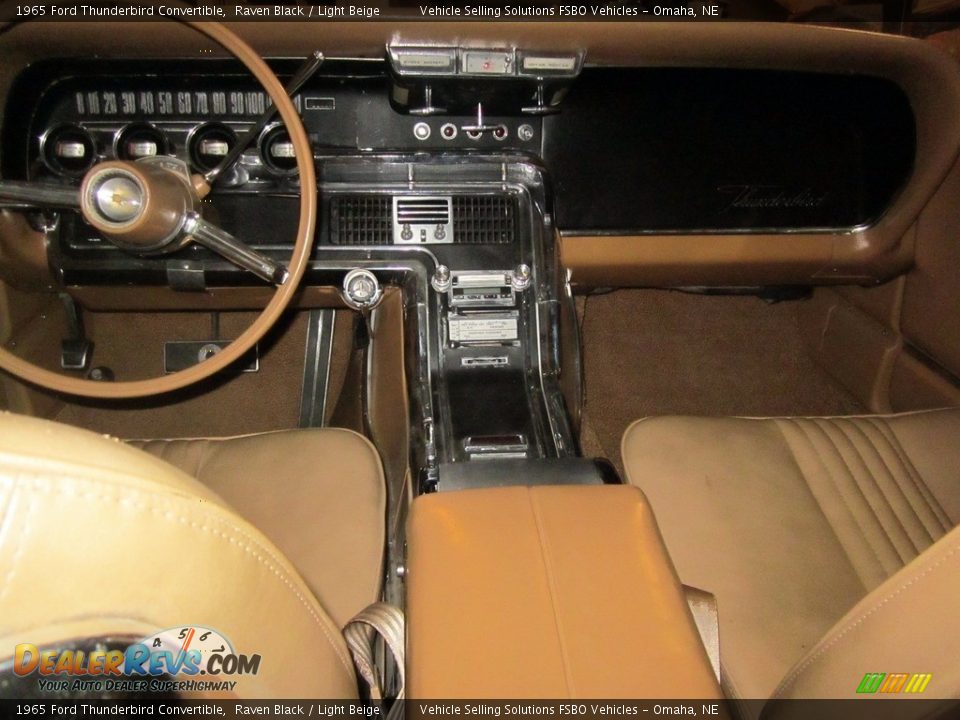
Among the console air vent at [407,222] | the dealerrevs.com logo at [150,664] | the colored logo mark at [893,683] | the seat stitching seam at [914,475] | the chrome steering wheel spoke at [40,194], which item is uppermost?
the chrome steering wheel spoke at [40,194]

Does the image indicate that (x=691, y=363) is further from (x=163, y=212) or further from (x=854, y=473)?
(x=163, y=212)

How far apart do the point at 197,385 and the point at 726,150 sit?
1.47 metres

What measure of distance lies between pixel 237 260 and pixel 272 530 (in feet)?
1.42

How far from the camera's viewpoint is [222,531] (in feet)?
1.52

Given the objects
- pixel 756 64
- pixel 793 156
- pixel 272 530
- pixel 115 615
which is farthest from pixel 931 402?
pixel 115 615

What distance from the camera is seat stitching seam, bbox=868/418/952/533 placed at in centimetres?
117

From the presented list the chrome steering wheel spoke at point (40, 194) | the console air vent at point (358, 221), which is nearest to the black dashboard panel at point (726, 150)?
the console air vent at point (358, 221)

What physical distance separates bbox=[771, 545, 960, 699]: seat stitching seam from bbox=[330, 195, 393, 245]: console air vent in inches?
40.2

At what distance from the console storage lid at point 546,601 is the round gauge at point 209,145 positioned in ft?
3.07

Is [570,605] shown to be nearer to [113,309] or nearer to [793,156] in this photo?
[793,156]

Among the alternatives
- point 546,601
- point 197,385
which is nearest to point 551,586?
point 546,601

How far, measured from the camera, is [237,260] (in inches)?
38.4

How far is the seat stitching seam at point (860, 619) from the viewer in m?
0.55

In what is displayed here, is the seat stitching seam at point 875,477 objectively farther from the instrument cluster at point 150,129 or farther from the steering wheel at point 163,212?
the instrument cluster at point 150,129
